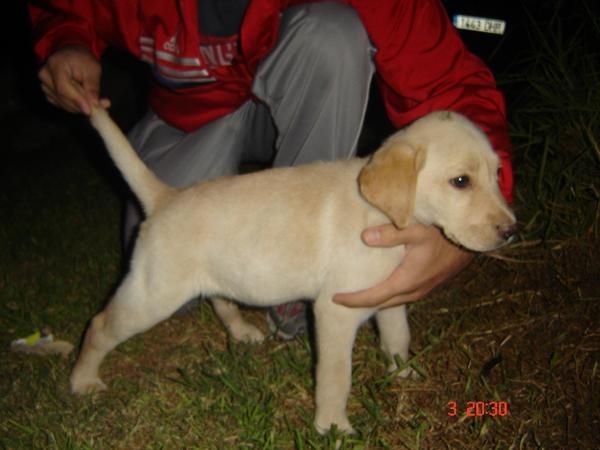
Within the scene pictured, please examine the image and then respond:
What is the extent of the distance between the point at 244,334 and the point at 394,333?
91cm

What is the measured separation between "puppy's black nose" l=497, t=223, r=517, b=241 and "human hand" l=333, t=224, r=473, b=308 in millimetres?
348

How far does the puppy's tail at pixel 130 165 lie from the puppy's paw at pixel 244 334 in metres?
0.98

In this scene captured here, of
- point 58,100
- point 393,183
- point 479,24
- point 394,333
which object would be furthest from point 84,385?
point 479,24

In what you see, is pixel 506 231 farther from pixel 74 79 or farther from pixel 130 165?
pixel 74 79

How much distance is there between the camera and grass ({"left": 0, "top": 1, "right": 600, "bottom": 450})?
2.51 meters

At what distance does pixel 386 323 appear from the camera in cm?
283

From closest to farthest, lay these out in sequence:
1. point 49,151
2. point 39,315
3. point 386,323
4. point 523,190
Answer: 1. point 386,323
2. point 39,315
3. point 523,190
4. point 49,151

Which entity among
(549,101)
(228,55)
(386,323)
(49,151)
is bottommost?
(49,151)

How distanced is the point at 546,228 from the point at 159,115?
2.55 m

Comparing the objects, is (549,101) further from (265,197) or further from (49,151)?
(49,151)

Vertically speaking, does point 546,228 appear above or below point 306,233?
below

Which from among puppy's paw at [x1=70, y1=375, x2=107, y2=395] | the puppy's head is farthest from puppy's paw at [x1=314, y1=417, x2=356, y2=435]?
puppy's paw at [x1=70, y1=375, x2=107, y2=395]

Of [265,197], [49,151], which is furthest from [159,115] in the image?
[49,151]
